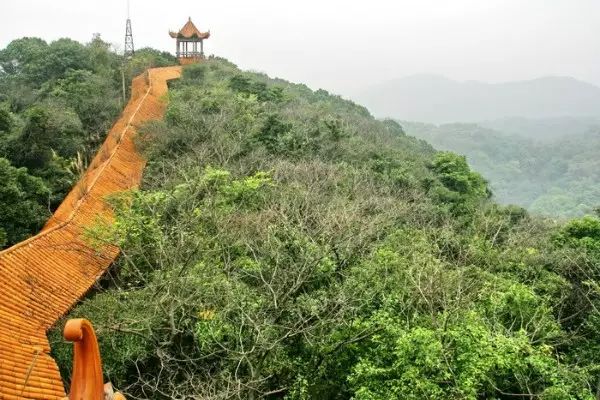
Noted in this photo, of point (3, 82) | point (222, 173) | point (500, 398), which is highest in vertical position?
point (3, 82)

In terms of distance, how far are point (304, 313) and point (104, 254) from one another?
5.13m

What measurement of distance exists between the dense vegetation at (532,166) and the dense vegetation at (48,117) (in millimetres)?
59282

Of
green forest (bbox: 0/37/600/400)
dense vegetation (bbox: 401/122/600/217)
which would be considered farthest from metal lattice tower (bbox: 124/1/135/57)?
dense vegetation (bbox: 401/122/600/217)

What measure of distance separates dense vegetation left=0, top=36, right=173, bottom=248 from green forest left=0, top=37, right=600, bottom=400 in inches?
3.9

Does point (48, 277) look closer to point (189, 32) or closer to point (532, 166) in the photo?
point (189, 32)

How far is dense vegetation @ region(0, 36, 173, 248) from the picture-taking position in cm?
1452

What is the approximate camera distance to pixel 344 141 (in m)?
24.5

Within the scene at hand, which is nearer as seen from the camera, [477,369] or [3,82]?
[477,369]

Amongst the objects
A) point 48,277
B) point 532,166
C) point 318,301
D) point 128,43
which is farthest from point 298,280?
point 532,166

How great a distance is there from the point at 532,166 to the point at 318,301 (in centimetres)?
10283

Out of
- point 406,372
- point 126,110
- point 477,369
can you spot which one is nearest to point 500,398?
point 477,369

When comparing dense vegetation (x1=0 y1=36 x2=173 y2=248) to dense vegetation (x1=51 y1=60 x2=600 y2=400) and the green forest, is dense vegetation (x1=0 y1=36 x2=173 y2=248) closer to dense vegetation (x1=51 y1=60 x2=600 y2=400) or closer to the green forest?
the green forest

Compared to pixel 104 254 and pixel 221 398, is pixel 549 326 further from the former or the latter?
pixel 104 254

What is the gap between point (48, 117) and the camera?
62.5ft
